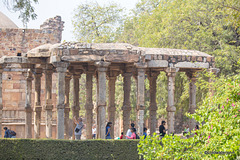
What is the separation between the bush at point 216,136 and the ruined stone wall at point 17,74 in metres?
13.7

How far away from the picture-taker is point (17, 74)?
21.7 metres

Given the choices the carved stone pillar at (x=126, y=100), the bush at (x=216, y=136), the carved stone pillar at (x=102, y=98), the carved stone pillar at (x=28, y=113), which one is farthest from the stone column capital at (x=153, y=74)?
the bush at (x=216, y=136)

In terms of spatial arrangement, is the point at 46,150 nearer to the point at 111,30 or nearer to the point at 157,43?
the point at 157,43

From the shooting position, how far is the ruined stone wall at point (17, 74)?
69.2 ft

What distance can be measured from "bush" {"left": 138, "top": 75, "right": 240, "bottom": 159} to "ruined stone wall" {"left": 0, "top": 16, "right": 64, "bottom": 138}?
540 inches

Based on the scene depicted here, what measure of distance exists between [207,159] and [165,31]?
16.3 m

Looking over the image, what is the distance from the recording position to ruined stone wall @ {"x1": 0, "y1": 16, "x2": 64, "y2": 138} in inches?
830

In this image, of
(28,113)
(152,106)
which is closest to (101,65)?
(152,106)

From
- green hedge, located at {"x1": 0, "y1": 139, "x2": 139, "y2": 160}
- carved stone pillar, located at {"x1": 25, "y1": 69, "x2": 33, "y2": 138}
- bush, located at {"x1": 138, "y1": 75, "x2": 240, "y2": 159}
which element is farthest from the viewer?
carved stone pillar, located at {"x1": 25, "y1": 69, "x2": 33, "y2": 138}

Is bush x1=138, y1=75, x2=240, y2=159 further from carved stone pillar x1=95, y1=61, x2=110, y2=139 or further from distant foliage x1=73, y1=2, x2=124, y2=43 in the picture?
distant foliage x1=73, y1=2, x2=124, y2=43

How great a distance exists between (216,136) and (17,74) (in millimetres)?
15635

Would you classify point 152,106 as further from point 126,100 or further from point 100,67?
point 100,67

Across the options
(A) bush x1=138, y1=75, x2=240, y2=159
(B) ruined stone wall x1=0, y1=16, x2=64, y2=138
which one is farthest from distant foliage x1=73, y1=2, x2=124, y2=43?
(A) bush x1=138, y1=75, x2=240, y2=159

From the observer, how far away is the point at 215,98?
813cm
